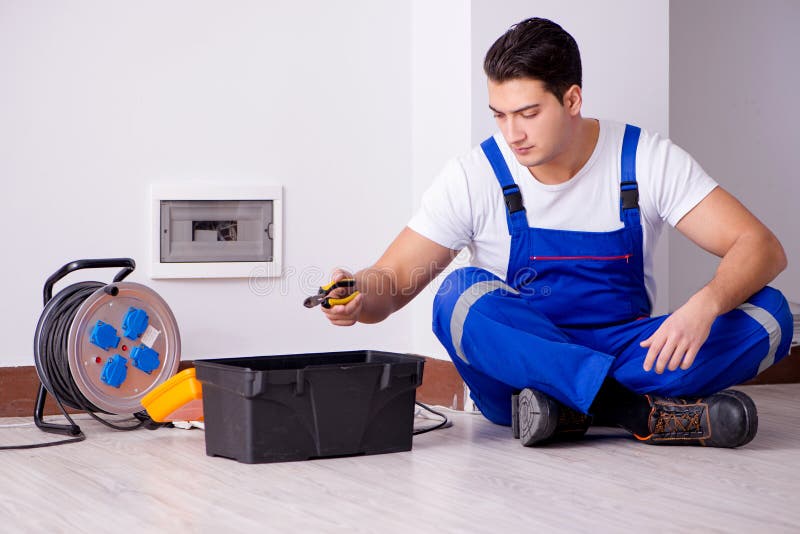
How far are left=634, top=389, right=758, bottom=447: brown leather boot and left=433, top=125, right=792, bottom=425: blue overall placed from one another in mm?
48

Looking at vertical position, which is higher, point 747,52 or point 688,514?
point 747,52

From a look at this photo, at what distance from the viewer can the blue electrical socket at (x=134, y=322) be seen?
2.52 metres

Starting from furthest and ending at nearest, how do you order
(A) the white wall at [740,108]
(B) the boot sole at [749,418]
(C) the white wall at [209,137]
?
(A) the white wall at [740,108]
(C) the white wall at [209,137]
(B) the boot sole at [749,418]

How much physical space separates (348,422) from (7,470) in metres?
0.71

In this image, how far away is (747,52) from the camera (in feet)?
11.7

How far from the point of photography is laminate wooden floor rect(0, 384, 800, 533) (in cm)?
158

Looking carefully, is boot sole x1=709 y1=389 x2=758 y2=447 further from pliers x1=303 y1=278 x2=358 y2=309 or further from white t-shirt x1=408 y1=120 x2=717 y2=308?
pliers x1=303 y1=278 x2=358 y2=309

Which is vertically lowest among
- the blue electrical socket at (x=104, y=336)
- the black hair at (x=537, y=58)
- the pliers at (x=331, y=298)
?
the blue electrical socket at (x=104, y=336)

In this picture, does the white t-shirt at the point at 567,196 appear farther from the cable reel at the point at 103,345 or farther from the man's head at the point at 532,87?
the cable reel at the point at 103,345

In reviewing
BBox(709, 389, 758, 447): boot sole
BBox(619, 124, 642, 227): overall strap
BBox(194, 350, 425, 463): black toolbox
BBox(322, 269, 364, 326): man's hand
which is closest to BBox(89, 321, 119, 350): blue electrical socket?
BBox(194, 350, 425, 463): black toolbox

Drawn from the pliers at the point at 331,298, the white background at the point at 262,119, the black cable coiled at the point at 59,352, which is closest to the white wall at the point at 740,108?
the white background at the point at 262,119

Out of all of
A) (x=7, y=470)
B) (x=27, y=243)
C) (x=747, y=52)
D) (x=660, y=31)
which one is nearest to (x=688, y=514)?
(x=7, y=470)

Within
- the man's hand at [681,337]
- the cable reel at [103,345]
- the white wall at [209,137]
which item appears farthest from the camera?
the white wall at [209,137]

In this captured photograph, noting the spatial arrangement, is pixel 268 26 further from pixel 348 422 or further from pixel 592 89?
pixel 348 422
